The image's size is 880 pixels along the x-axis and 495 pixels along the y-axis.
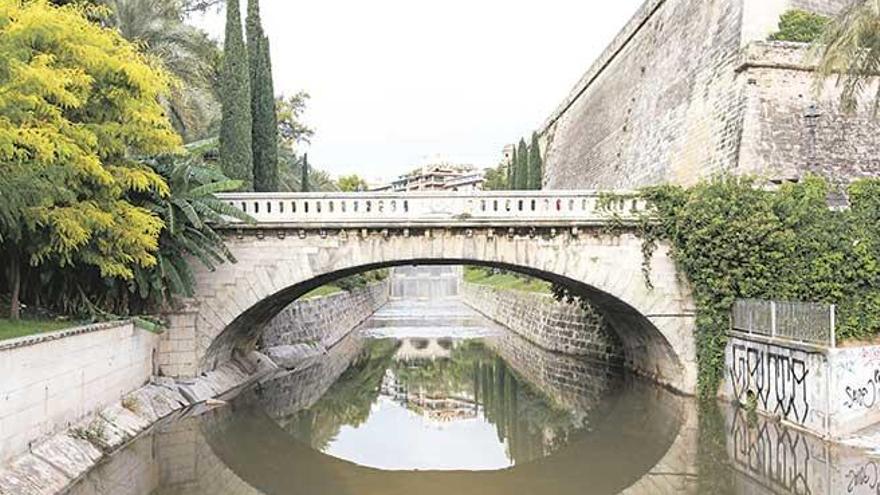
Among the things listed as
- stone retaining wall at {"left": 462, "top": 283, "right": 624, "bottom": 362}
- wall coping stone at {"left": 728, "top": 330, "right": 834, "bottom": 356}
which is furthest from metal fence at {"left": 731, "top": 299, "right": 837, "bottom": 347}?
stone retaining wall at {"left": 462, "top": 283, "right": 624, "bottom": 362}

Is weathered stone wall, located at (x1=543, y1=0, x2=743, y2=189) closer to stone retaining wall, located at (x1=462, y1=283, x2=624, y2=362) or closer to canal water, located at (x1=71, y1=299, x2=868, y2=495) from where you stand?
stone retaining wall, located at (x1=462, y1=283, x2=624, y2=362)

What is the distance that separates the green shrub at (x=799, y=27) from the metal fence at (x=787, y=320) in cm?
802

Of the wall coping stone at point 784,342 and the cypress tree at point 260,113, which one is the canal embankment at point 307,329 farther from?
the wall coping stone at point 784,342

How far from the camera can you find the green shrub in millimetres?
20484

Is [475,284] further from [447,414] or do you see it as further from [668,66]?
[447,414]

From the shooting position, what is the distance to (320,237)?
17906 millimetres

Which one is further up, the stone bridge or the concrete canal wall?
the stone bridge

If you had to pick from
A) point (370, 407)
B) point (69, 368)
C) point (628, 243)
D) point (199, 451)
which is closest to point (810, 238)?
point (628, 243)

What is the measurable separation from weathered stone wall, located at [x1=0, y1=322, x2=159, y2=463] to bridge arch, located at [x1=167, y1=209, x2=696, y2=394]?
5.62ft

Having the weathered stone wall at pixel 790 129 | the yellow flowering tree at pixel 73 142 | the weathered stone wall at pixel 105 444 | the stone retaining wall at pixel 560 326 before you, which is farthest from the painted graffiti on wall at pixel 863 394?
the yellow flowering tree at pixel 73 142

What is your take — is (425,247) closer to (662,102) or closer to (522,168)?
(662,102)

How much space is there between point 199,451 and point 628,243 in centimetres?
1004

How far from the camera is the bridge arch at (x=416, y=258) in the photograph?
17.8 meters

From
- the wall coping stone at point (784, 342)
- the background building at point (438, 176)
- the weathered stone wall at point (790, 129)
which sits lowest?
the wall coping stone at point (784, 342)
